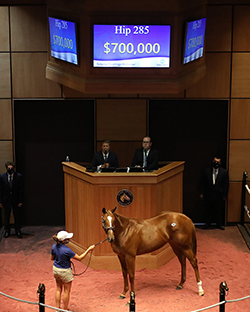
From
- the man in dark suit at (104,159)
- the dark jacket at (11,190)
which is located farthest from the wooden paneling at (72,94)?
the dark jacket at (11,190)

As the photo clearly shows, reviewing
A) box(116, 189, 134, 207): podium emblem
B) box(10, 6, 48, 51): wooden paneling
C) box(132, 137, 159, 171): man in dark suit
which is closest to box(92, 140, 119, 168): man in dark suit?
box(132, 137, 159, 171): man in dark suit

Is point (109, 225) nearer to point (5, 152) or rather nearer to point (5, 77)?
point (5, 152)

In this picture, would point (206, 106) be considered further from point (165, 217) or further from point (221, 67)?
point (165, 217)

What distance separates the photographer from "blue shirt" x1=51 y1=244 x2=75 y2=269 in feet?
19.0

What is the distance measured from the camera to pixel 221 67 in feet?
31.1

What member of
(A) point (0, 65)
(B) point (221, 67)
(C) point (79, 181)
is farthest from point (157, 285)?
(A) point (0, 65)

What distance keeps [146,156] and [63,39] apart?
2616 mm

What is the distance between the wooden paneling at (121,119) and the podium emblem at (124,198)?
2.30 meters

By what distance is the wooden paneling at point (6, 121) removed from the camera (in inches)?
372

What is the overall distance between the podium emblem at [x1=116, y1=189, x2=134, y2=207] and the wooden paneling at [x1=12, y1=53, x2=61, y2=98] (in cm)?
300

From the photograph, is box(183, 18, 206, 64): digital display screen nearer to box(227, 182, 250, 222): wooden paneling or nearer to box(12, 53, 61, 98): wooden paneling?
box(12, 53, 61, 98): wooden paneling

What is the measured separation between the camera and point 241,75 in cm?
952

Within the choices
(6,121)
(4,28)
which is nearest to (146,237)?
(6,121)

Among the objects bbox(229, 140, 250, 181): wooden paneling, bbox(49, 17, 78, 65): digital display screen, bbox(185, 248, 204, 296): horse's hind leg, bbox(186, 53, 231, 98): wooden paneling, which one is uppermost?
bbox(49, 17, 78, 65): digital display screen
